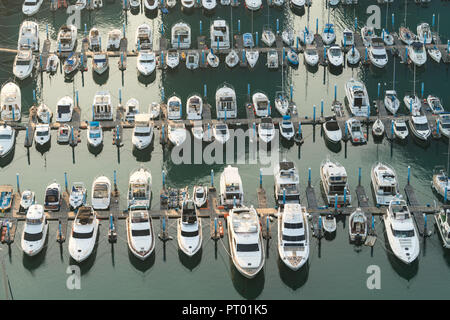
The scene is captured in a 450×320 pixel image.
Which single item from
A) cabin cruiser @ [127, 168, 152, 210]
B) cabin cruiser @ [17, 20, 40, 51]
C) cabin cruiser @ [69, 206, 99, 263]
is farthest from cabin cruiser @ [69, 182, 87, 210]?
cabin cruiser @ [17, 20, 40, 51]

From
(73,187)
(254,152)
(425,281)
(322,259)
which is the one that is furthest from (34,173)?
(425,281)

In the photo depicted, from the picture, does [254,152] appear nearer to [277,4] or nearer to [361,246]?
[361,246]

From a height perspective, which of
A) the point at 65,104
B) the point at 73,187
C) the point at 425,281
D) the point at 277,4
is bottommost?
the point at 425,281

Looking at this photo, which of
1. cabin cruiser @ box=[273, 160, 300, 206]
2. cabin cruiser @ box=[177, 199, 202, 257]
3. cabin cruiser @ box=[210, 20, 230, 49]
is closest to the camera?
cabin cruiser @ box=[177, 199, 202, 257]

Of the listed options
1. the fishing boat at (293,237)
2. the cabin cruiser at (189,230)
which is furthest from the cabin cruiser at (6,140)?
the fishing boat at (293,237)

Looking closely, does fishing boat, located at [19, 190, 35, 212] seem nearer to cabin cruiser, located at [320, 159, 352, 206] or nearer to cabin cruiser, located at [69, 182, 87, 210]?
cabin cruiser, located at [69, 182, 87, 210]

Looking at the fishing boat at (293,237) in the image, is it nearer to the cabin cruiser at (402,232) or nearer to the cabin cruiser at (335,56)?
the cabin cruiser at (402,232)
